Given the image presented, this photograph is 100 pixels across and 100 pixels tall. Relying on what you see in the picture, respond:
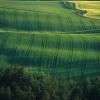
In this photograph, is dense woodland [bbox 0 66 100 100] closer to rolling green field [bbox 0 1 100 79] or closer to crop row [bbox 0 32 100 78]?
rolling green field [bbox 0 1 100 79]

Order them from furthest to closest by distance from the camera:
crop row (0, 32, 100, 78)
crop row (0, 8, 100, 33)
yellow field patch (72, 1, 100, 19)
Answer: yellow field patch (72, 1, 100, 19) < crop row (0, 8, 100, 33) < crop row (0, 32, 100, 78)

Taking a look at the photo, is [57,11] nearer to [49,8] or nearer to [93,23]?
[49,8]

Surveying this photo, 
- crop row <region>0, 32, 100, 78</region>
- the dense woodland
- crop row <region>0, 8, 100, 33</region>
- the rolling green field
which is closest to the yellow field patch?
the rolling green field

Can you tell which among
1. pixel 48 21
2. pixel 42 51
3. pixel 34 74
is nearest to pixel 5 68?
pixel 34 74

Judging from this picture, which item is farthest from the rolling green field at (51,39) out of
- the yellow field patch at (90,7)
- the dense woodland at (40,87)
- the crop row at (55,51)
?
the dense woodland at (40,87)

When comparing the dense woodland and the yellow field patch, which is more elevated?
the dense woodland

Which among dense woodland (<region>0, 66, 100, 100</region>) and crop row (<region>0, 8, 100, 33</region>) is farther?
crop row (<region>0, 8, 100, 33</region>)

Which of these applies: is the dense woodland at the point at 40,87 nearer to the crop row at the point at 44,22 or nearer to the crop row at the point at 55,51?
the crop row at the point at 55,51

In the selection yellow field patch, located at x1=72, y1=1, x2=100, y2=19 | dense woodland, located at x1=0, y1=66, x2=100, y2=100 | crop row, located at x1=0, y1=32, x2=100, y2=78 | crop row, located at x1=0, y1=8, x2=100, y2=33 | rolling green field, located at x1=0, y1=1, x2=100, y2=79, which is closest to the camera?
dense woodland, located at x1=0, y1=66, x2=100, y2=100
